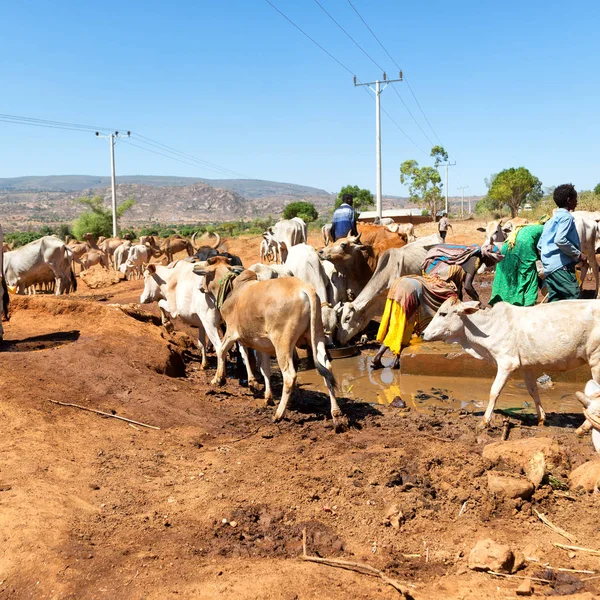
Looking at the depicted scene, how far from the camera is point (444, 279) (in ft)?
29.9

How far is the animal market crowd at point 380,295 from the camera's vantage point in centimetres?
704

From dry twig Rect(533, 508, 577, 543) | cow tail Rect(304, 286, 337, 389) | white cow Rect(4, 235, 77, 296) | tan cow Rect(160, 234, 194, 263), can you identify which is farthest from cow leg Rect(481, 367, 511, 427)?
tan cow Rect(160, 234, 194, 263)

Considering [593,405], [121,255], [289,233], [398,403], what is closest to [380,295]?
[398,403]

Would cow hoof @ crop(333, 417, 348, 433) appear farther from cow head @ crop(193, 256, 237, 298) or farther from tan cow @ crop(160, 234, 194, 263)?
tan cow @ crop(160, 234, 194, 263)

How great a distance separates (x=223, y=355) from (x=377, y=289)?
329 cm

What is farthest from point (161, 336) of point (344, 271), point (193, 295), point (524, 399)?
point (524, 399)

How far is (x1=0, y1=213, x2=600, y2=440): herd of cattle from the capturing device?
6.53 m

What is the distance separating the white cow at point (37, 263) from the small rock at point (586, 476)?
16.6 meters

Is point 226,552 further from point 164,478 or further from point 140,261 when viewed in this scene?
point 140,261

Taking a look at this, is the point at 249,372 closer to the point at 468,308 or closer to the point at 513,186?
the point at 468,308

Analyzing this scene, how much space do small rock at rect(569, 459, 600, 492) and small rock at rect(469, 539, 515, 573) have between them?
130 cm

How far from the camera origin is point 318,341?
7.32 meters

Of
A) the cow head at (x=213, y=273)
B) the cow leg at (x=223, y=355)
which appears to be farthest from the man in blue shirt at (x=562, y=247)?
the cow head at (x=213, y=273)

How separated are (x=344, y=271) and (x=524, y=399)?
5.15m
